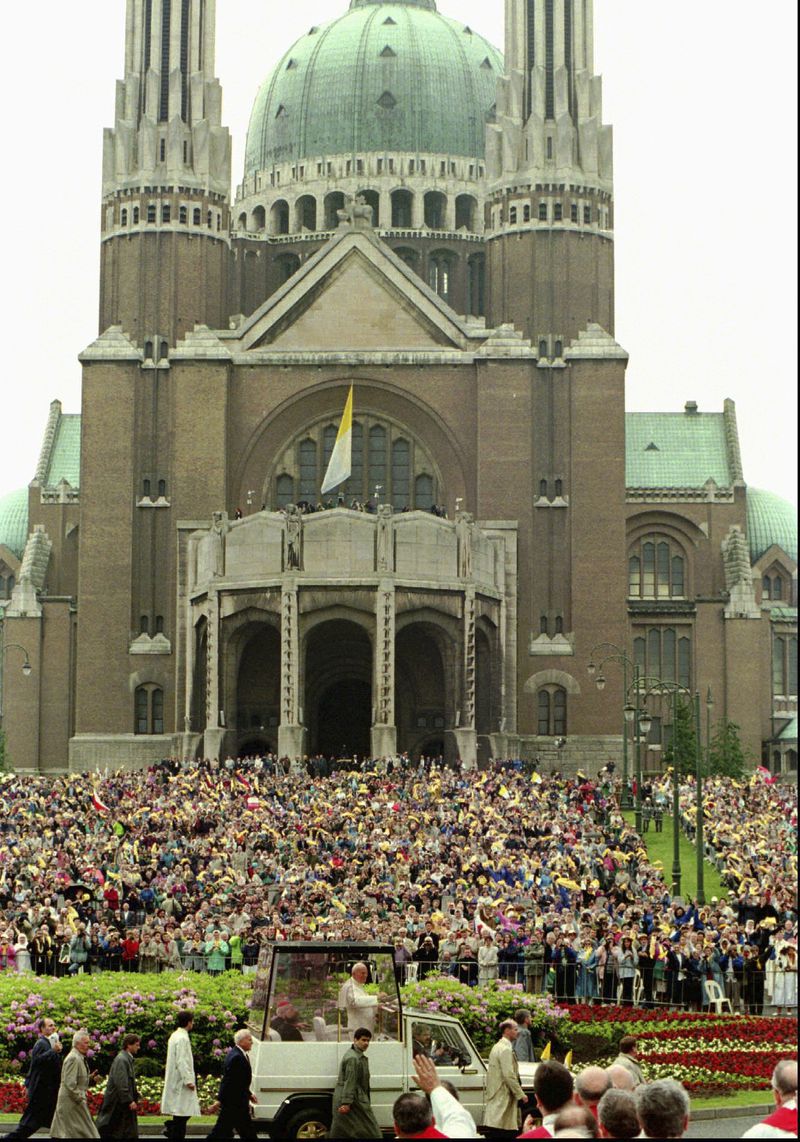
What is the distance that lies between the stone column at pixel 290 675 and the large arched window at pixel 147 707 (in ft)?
30.7

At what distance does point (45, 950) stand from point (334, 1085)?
17.2 m

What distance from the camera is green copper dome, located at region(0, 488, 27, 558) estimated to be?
102 m

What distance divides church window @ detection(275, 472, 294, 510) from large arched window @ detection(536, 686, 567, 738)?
466 inches

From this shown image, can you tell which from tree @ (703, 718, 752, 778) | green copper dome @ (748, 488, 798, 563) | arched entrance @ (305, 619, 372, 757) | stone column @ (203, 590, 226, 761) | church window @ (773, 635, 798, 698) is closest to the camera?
stone column @ (203, 590, 226, 761)

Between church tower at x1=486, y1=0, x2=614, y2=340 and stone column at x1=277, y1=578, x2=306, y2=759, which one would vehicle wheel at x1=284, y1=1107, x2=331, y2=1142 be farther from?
church tower at x1=486, y1=0, x2=614, y2=340

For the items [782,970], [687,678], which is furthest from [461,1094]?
[687,678]

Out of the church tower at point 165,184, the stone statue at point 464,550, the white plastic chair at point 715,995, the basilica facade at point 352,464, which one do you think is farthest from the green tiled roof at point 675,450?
the white plastic chair at point 715,995

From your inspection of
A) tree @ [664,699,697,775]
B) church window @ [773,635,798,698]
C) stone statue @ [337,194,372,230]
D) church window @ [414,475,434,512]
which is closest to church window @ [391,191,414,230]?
stone statue @ [337,194,372,230]

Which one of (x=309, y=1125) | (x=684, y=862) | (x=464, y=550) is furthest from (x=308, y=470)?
(x=309, y=1125)

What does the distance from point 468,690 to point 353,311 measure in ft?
53.6

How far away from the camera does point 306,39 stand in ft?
332

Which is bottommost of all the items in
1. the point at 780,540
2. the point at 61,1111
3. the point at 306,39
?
the point at 61,1111

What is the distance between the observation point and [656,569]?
A: 306 ft

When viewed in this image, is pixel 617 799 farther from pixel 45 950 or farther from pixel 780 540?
pixel 780 540
